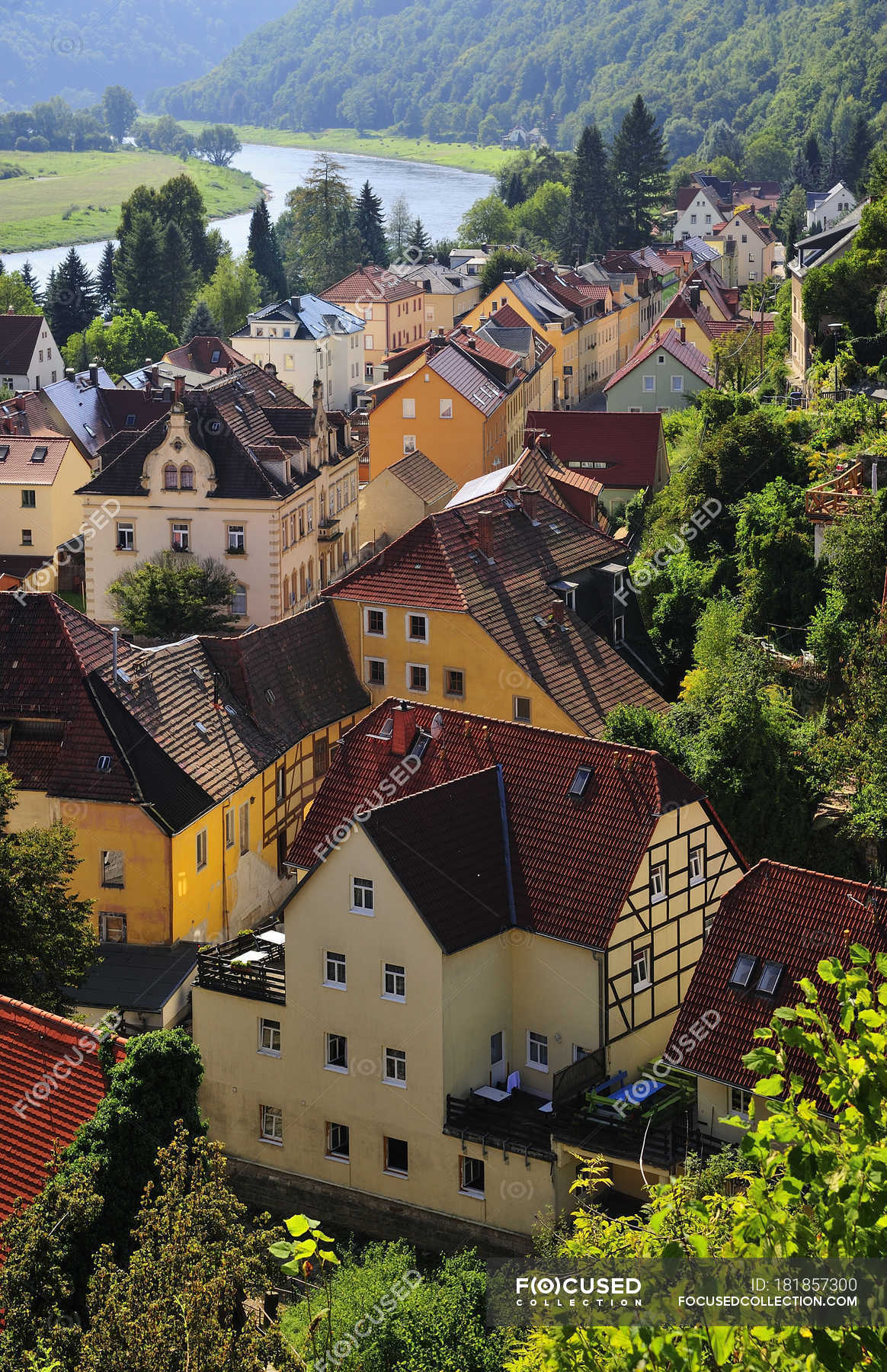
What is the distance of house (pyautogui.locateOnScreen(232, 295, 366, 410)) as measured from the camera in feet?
366

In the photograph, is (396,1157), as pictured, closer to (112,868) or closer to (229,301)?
(112,868)

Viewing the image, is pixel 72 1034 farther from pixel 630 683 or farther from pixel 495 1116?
pixel 630 683

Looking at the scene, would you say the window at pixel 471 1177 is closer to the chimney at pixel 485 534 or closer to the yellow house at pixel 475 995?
the yellow house at pixel 475 995

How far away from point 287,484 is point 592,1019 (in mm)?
34236

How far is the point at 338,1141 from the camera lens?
35.4 meters

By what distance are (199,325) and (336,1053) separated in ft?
345

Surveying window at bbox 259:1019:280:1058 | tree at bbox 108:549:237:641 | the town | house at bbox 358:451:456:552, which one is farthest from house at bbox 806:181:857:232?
window at bbox 259:1019:280:1058

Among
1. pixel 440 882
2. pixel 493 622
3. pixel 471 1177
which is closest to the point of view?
pixel 471 1177

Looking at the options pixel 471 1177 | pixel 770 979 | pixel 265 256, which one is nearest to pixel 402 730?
pixel 471 1177

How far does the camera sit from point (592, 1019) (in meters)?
34.1

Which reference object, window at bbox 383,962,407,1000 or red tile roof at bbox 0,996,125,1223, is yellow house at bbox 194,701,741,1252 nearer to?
window at bbox 383,962,407,1000

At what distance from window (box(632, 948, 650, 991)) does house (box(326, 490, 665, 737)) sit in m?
12.1

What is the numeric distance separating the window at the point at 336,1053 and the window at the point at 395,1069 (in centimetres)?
94

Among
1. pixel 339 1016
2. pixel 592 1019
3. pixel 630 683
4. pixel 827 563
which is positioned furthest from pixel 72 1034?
pixel 827 563
